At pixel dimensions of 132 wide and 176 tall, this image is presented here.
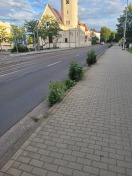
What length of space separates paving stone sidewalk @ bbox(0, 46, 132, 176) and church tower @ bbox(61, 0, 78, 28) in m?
74.7

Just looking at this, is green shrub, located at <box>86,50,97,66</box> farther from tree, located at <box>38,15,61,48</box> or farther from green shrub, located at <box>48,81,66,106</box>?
tree, located at <box>38,15,61,48</box>

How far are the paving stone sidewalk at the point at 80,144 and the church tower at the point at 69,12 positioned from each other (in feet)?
245

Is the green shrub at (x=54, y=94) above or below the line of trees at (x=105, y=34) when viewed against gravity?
below

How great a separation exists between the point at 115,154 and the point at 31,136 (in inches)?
73.8

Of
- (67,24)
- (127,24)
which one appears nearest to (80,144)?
(127,24)

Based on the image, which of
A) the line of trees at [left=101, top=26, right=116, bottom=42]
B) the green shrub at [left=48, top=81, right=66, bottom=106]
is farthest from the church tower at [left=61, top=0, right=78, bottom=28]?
the line of trees at [left=101, top=26, right=116, bottom=42]

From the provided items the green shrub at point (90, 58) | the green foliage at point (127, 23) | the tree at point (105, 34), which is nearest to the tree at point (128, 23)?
the green foliage at point (127, 23)

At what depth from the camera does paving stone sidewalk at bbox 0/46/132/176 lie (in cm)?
294

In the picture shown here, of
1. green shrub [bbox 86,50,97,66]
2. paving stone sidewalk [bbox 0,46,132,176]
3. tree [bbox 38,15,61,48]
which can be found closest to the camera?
paving stone sidewalk [bbox 0,46,132,176]

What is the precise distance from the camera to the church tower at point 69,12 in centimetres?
7245

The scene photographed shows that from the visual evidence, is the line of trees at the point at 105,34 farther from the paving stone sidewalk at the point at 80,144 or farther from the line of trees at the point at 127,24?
the paving stone sidewalk at the point at 80,144

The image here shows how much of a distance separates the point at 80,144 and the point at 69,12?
3058 inches

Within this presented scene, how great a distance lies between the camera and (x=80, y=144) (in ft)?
11.9

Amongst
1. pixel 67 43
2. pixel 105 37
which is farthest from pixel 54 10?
pixel 105 37
